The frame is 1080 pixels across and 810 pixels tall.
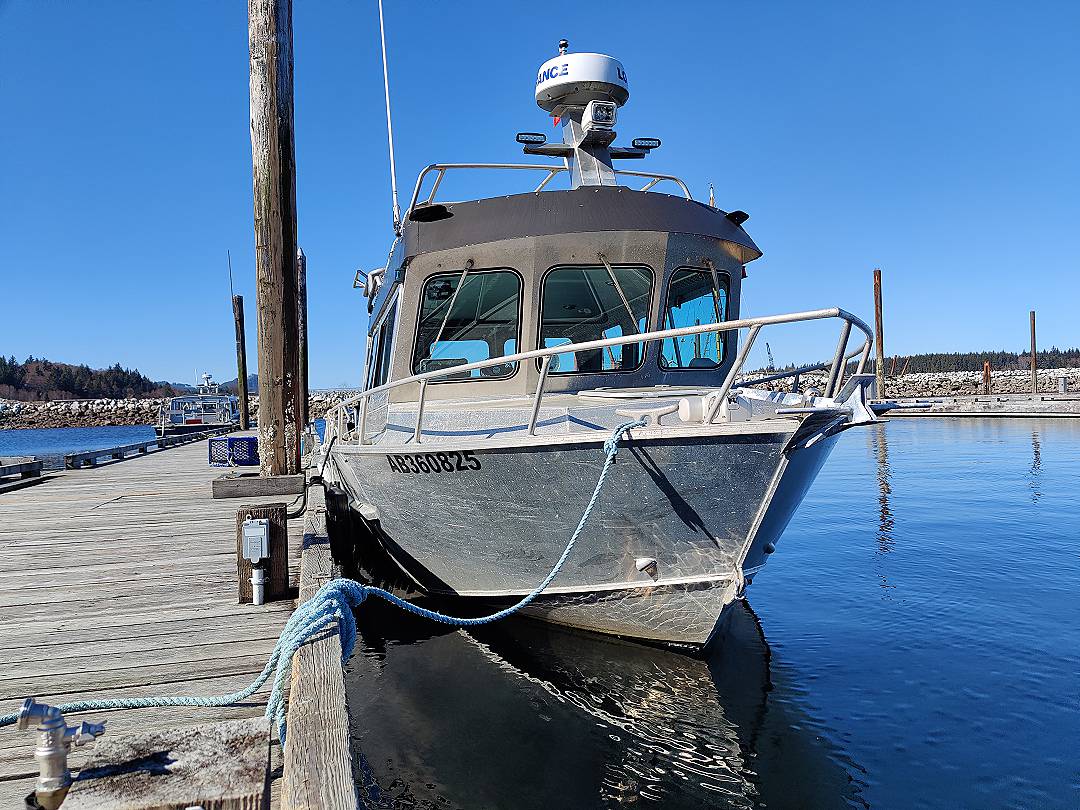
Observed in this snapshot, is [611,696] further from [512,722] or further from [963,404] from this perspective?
[963,404]

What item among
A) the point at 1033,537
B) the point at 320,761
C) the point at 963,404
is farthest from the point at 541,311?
the point at 963,404

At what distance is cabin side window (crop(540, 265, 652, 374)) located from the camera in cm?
609

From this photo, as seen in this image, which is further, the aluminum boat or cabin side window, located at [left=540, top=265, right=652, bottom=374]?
cabin side window, located at [left=540, top=265, right=652, bottom=374]

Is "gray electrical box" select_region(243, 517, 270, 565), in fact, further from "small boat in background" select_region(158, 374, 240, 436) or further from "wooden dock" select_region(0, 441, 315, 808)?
"small boat in background" select_region(158, 374, 240, 436)

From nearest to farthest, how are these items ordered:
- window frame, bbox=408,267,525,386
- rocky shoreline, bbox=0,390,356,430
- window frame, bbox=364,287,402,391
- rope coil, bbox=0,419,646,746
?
1. rope coil, bbox=0,419,646,746
2. window frame, bbox=408,267,525,386
3. window frame, bbox=364,287,402,391
4. rocky shoreline, bbox=0,390,356,430

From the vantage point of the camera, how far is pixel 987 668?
19.2 ft

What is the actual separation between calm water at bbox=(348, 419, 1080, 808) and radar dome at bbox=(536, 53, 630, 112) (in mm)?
5266

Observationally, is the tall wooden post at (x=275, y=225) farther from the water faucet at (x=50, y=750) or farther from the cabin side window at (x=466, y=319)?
the water faucet at (x=50, y=750)

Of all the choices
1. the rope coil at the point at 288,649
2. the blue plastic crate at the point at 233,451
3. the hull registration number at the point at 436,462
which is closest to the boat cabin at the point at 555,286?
the hull registration number at the point at 436,462

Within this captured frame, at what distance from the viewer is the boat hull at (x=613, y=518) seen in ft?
15.1

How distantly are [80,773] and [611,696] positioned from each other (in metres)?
4.01

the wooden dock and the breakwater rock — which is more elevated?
the breakwater rock

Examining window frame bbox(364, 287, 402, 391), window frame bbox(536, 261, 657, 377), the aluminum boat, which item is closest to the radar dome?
the aluminum boat

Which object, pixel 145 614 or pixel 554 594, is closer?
pixel 145 614
